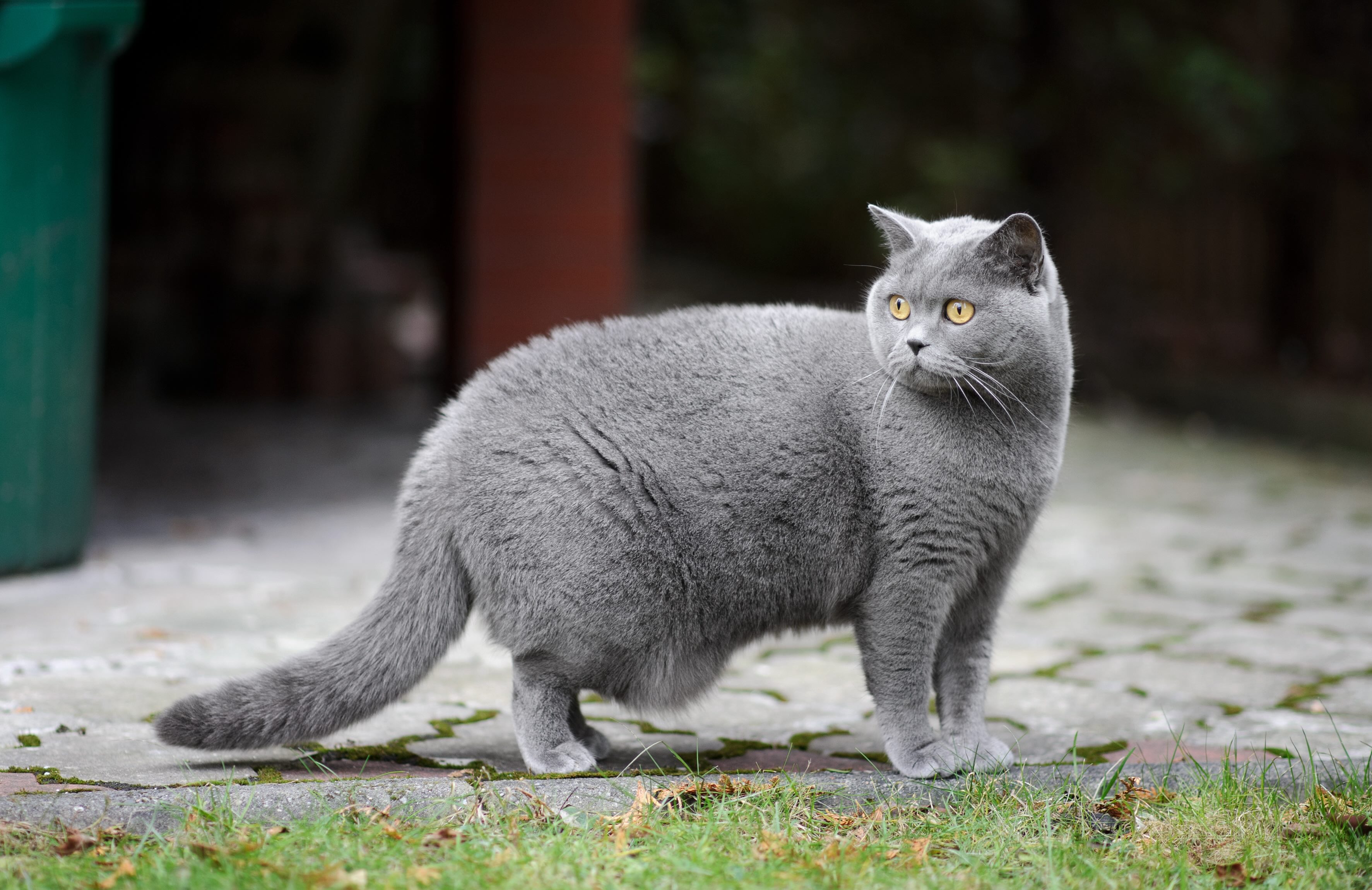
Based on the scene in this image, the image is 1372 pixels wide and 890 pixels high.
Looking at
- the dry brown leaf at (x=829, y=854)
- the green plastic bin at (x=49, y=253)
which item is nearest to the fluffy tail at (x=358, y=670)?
the dry brown leaf at (x=829, y=854)

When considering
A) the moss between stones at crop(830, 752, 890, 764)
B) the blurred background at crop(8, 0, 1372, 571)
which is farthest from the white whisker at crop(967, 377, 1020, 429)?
the blurred background at crop(8, 0, 1372, 571)

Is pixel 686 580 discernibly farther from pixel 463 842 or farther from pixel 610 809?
pixel 463 842

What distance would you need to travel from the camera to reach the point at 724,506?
2625 millimetres

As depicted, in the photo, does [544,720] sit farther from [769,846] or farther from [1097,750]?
[1097,750]

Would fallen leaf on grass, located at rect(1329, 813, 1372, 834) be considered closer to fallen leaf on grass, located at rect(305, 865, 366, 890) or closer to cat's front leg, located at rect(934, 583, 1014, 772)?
cat's front leg, located at rect(934, 583, 1014, 772)

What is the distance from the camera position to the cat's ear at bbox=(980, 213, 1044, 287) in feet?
8.32

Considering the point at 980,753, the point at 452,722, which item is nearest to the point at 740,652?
the point at 452,722

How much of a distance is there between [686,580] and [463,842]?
2.24 feet

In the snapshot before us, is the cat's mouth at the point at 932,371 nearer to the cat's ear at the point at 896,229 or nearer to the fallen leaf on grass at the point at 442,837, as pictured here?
the cat's ear at the point at 896,229

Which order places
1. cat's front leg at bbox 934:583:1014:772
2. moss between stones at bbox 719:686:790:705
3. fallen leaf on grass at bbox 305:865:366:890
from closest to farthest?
fallen leaf on grass at bbox 305:865:366:890, cat's front leg at bbox 934:583:1014:772, moss between stones at bbox 719:686:790:705

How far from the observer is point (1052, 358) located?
8.77 feet

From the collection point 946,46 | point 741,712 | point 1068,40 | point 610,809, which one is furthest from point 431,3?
point 610,809

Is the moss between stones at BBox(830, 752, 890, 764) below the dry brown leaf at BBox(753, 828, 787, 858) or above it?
below

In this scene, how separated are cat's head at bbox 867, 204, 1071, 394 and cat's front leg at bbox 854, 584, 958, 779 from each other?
1.40 feet
